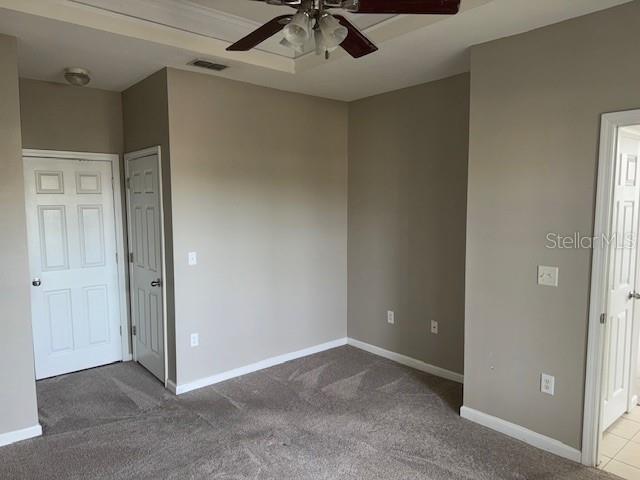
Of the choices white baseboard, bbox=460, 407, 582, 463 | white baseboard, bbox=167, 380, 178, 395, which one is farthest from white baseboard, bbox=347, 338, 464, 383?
white baseboard, bbox=167, 380, 178, 395

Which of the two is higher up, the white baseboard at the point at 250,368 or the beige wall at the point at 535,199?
the beige wall at the point at 535,199

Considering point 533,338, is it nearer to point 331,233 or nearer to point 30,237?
point 331,233

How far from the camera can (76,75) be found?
3.41 metres

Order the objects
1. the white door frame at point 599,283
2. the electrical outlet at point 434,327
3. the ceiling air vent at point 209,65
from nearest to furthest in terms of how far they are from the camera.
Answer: the white door frame at point 599,283, the ceiling air vent at point 209,65, the electrical outlet at point 434,327

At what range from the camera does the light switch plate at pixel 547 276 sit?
8.73ft

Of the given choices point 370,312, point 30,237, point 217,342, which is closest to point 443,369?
point 370,312

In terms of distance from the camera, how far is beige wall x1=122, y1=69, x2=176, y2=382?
136 inches

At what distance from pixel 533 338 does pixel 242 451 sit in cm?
199

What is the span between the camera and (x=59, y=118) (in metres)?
3.83

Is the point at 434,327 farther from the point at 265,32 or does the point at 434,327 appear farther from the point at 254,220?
the point at 265,32

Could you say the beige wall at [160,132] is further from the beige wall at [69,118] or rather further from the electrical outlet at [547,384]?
the electrical outlet at [547,384]

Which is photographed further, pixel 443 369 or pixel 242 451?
pixel 443 369

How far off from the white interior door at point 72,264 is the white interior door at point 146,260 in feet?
0.72

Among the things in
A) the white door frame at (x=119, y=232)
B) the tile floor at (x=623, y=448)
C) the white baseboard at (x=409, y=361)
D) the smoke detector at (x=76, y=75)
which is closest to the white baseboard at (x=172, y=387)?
the white door frame at (x=119, y=232)
